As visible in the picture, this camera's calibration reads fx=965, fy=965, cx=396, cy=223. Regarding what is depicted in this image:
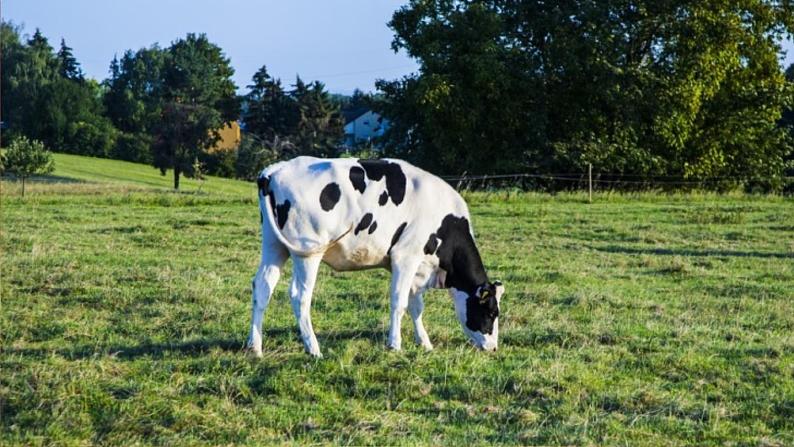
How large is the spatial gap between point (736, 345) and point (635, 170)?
29705 millimetres

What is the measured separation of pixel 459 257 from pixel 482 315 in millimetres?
660

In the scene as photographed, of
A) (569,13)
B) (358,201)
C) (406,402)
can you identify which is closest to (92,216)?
(358,201)

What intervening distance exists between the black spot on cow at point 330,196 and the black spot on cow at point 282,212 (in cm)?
33

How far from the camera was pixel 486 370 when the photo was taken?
8.52 meters

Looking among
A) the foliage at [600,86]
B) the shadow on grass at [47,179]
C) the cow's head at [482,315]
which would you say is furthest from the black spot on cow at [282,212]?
the shadow on grass at [47,179]

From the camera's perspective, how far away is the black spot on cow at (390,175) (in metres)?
9.41

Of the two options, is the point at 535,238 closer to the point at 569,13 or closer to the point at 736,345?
the point at 736,345

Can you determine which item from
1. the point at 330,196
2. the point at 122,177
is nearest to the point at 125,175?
the point at 122,177

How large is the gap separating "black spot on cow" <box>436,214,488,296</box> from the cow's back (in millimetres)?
141

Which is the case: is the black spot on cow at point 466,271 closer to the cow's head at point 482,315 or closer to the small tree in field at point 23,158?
the cow's head at point 482,315

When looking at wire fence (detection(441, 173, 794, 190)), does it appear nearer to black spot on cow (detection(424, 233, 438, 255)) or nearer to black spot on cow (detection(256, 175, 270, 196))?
black spot on cow (detection(424, 233, 438, 255))

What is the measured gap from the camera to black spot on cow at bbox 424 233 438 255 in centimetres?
962

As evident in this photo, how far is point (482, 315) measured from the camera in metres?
9.62

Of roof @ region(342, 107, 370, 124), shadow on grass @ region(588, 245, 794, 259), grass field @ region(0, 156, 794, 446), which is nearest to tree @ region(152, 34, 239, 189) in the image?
roof @ region(342, 107, 370, 124)
